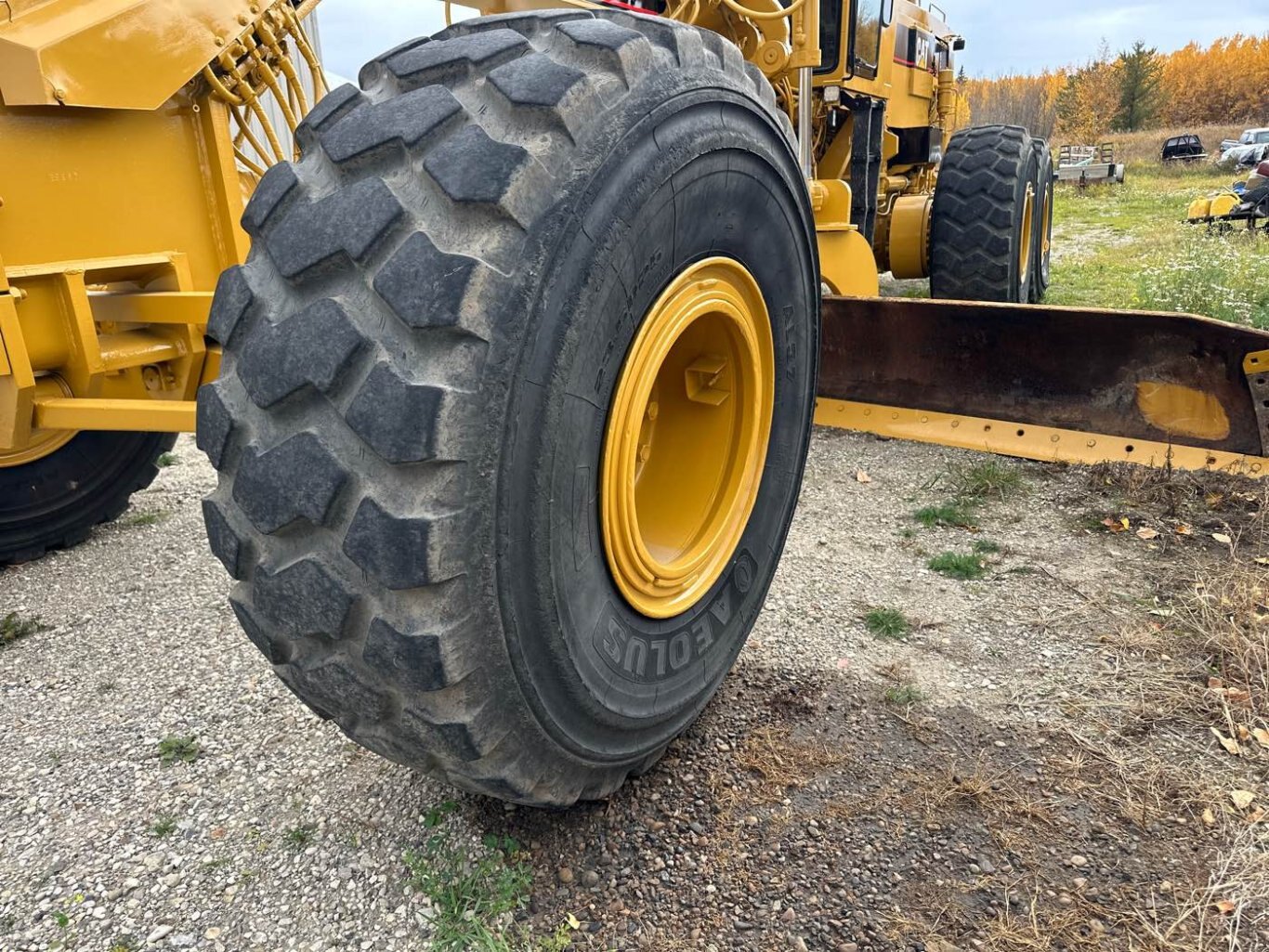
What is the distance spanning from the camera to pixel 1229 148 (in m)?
30.8

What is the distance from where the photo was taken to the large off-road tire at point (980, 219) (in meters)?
5.87

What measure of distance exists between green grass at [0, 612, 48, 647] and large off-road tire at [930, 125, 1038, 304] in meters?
5.36

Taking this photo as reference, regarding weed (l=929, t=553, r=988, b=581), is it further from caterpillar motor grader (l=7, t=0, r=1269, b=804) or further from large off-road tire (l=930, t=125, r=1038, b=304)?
large off-road tire (l=930, t=125, r=1038, b=304)

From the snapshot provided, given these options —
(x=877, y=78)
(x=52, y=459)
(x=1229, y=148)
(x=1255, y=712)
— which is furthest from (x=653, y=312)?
(x=1229, y=148)

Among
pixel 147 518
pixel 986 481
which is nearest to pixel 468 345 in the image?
pixel 986 481

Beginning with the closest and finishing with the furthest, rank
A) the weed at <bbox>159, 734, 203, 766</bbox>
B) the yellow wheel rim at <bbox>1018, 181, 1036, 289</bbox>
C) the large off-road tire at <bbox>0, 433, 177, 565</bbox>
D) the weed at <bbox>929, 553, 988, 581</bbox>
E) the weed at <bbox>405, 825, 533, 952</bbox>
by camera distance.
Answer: the weed at <bbox>405, 825, 533, 952</bbox>
the weed at <bbox>159, 734, 203, 766</bbox>
the weed at <bbox>929, 553, 988, 581</bbox>
the large off-road tire at <bbox>0, 433, 177, 565</bbox>
the yellow wheel rim at <bbox>1018, 181, 1036, 289</bbox>

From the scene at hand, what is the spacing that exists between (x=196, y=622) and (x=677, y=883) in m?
2.12

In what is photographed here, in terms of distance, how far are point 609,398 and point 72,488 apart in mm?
3049

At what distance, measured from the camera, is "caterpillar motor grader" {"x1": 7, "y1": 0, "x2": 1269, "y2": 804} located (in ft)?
4.66

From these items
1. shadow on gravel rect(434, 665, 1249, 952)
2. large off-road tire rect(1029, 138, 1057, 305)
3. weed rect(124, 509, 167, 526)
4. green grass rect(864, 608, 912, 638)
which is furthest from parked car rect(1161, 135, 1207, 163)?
shadow on gravel rect(434, 665, 1249, 952)

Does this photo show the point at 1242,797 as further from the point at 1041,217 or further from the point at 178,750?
the point at 1041,217

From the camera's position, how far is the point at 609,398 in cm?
170

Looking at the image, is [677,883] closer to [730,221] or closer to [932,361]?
[730,221]

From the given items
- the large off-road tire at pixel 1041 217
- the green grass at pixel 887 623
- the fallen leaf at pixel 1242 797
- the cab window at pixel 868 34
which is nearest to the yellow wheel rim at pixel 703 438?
the green grass at pixel 887 623
